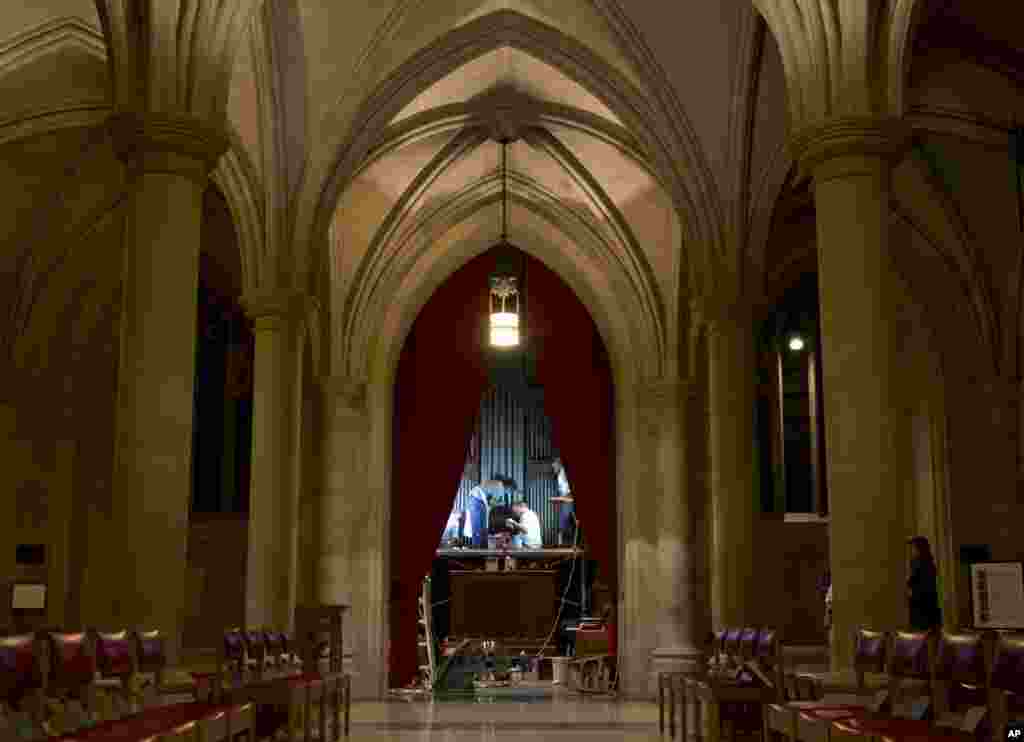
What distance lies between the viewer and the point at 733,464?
1245 cm

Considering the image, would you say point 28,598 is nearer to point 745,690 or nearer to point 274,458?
point 274,458

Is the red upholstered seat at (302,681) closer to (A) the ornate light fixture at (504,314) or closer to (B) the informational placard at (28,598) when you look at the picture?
(A) the ornate light fixture at (504,314)

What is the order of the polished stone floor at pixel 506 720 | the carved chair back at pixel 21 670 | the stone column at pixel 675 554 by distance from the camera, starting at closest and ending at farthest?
the carved chair back at pixel 21 670
the polished stone floor at pixel 506 720
the stone column at pixel 675 554

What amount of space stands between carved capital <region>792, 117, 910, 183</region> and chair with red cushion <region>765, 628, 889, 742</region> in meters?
3.12

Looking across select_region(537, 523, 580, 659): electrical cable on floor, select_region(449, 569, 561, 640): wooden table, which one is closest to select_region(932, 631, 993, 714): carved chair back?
select_region(449, 569, 561, 640): wooden table

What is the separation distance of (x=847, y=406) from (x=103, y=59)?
26.5 feet

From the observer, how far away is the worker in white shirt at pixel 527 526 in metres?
22.6

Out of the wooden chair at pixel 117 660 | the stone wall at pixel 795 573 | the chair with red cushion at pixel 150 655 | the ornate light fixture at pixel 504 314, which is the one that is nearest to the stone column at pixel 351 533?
the ornate light fixture at pixel 504 314

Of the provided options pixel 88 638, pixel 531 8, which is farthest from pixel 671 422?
pixel 88 638

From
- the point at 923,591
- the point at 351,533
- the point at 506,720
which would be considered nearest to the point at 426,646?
the point at 351,533

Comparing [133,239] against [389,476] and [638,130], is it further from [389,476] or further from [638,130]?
[389,476]

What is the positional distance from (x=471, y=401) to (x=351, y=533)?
287 cm

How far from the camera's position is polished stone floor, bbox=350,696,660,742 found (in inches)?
420

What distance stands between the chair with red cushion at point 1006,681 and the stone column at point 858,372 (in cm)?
268
